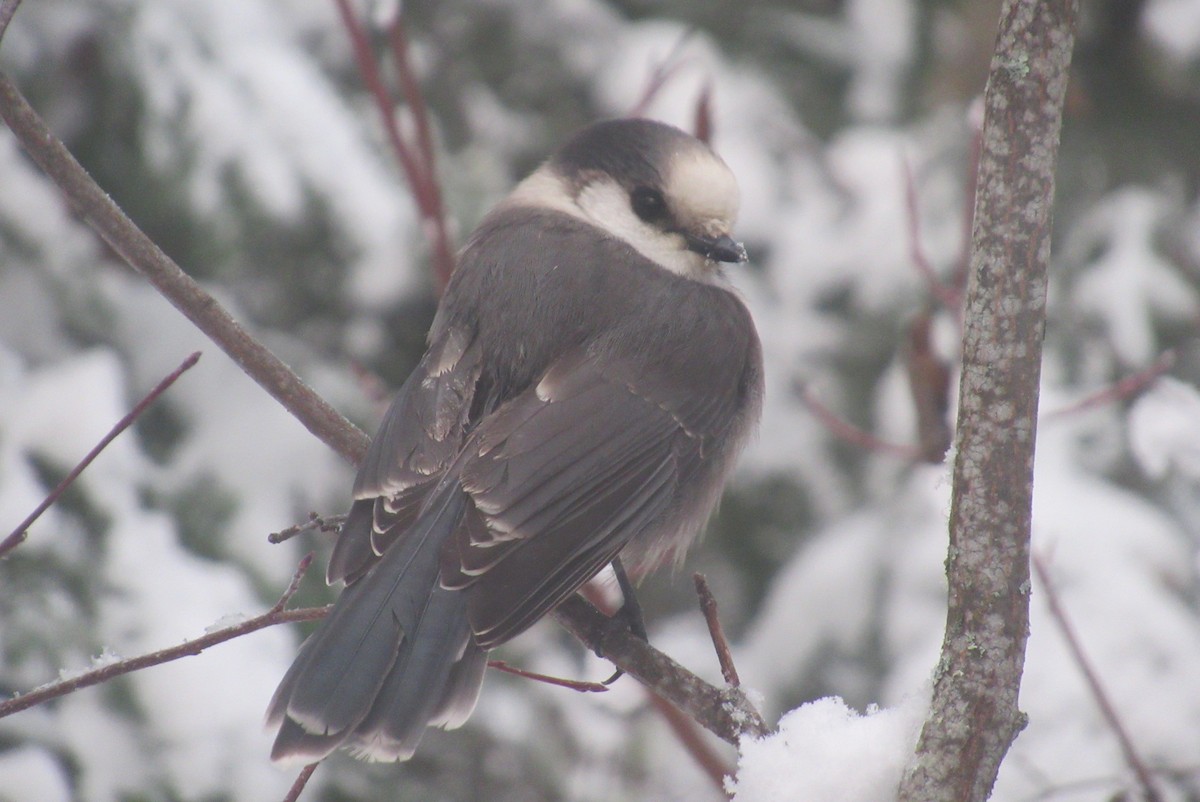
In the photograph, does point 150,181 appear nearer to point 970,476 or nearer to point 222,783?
point 222,783

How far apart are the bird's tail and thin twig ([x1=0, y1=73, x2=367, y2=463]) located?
266mm

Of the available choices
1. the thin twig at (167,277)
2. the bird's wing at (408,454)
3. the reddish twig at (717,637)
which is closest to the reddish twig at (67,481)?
the thin twig at (167,277)

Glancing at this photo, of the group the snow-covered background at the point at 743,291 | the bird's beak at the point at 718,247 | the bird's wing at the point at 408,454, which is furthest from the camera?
the bird's beak at the point at 718,247

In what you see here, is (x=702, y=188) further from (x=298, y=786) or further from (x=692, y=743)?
(x=298, y=786)

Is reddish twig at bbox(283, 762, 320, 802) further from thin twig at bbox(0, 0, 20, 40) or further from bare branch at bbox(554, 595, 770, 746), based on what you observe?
thin twig at bbox(0, 0, 20, 40)

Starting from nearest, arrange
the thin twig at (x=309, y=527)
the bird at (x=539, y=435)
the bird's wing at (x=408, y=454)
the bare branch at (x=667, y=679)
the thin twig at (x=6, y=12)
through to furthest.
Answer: the thin twig at (x=6, y=12) → the bare branch at (x=667, y=679) → the thin twig at (x=309, y=527) → the bird at (x=539, y=435) → the bird's wing at (x=408, y=454)

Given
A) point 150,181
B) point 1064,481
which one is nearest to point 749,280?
point 1064,481

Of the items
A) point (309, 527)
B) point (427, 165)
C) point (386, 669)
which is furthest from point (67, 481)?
point (427, 165)

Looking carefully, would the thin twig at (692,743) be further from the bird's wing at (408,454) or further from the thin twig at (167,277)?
the thin twig at (167,277)

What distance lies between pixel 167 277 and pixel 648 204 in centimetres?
120

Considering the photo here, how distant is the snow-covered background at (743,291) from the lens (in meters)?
2.41

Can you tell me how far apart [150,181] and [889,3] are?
2.64m

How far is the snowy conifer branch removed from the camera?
4.73ft

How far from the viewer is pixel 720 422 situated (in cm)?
266
